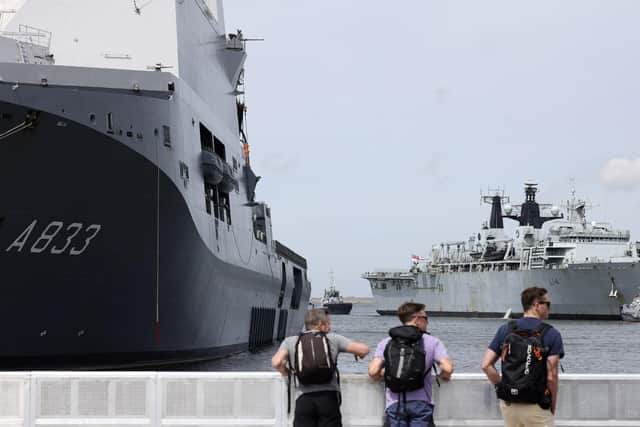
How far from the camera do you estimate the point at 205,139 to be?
26.0m

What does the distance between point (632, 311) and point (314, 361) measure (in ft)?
232

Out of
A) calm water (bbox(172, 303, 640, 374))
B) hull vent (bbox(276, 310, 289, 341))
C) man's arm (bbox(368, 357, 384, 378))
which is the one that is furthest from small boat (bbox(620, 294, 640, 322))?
man's arm (bbox(368, 357, 384, 378))

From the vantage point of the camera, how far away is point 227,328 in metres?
27.3

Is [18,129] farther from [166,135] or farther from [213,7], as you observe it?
[213,7]

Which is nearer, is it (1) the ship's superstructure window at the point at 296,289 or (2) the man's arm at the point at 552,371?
(2) the man's arm at the point at 552,371

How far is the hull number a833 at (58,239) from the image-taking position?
19016 mm

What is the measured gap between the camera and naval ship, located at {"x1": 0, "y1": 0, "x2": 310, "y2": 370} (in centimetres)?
1886

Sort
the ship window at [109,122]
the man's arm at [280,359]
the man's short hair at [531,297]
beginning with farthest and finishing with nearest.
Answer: the ship window at [109,122]
the man's arm at [280,359]
the man's short hair at [531,297]

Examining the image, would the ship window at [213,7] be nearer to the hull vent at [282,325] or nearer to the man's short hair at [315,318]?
the hull vent at [282,325]

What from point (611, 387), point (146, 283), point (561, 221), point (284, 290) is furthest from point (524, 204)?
point (611, 387)

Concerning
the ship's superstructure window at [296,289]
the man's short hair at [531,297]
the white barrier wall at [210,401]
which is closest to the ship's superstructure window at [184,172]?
the white barrier wall at [210,401]

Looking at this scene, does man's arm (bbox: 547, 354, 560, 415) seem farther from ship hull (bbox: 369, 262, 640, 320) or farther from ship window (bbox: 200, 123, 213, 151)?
ship hull (bbox: 369, 262, 640, 320)

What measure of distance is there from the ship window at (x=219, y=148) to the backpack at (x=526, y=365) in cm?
2034

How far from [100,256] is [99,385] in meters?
11.8
